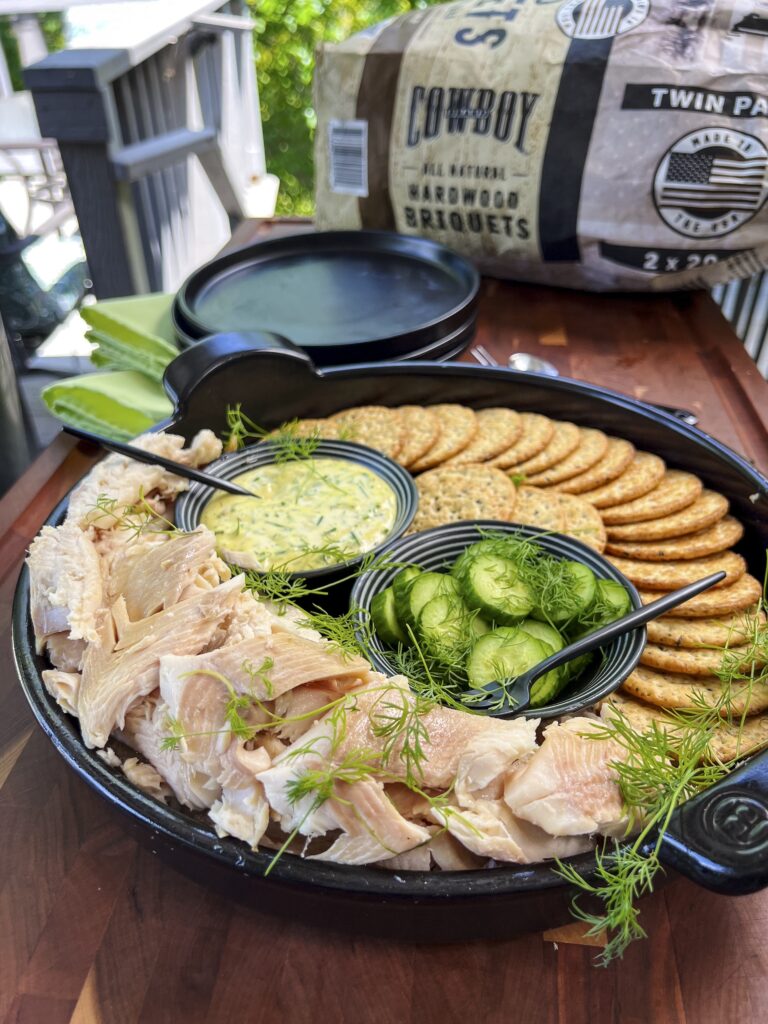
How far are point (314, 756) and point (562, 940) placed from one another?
511mm

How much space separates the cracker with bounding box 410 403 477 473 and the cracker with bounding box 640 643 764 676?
29.1 inches

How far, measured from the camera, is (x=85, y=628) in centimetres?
126

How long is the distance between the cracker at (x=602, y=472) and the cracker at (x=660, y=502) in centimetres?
8

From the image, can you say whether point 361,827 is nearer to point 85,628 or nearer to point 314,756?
point 314,756

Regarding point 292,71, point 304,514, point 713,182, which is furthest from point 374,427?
point 292,71

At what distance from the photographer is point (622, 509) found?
1.90 m

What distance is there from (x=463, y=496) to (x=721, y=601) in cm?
60

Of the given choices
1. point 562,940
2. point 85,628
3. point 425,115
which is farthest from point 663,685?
point 425,115

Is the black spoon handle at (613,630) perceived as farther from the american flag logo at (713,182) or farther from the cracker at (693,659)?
the american flag logo at (713,182)

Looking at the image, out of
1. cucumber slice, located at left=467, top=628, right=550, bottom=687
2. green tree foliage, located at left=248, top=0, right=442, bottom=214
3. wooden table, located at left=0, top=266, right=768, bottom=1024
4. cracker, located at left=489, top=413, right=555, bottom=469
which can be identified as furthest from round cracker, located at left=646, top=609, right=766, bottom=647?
green tree foliage, located at left=248, top=0, right=442, bottom=214

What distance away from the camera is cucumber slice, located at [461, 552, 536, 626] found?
56.4 inches

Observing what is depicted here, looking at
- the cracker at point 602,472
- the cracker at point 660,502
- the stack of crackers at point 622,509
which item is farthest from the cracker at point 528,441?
the cracker at point 660,502

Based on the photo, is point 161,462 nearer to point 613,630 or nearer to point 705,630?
point 613,630

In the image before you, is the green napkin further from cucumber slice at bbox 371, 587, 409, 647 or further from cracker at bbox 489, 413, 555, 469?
cucumber slice at bbox 371, 587, 409, 647
